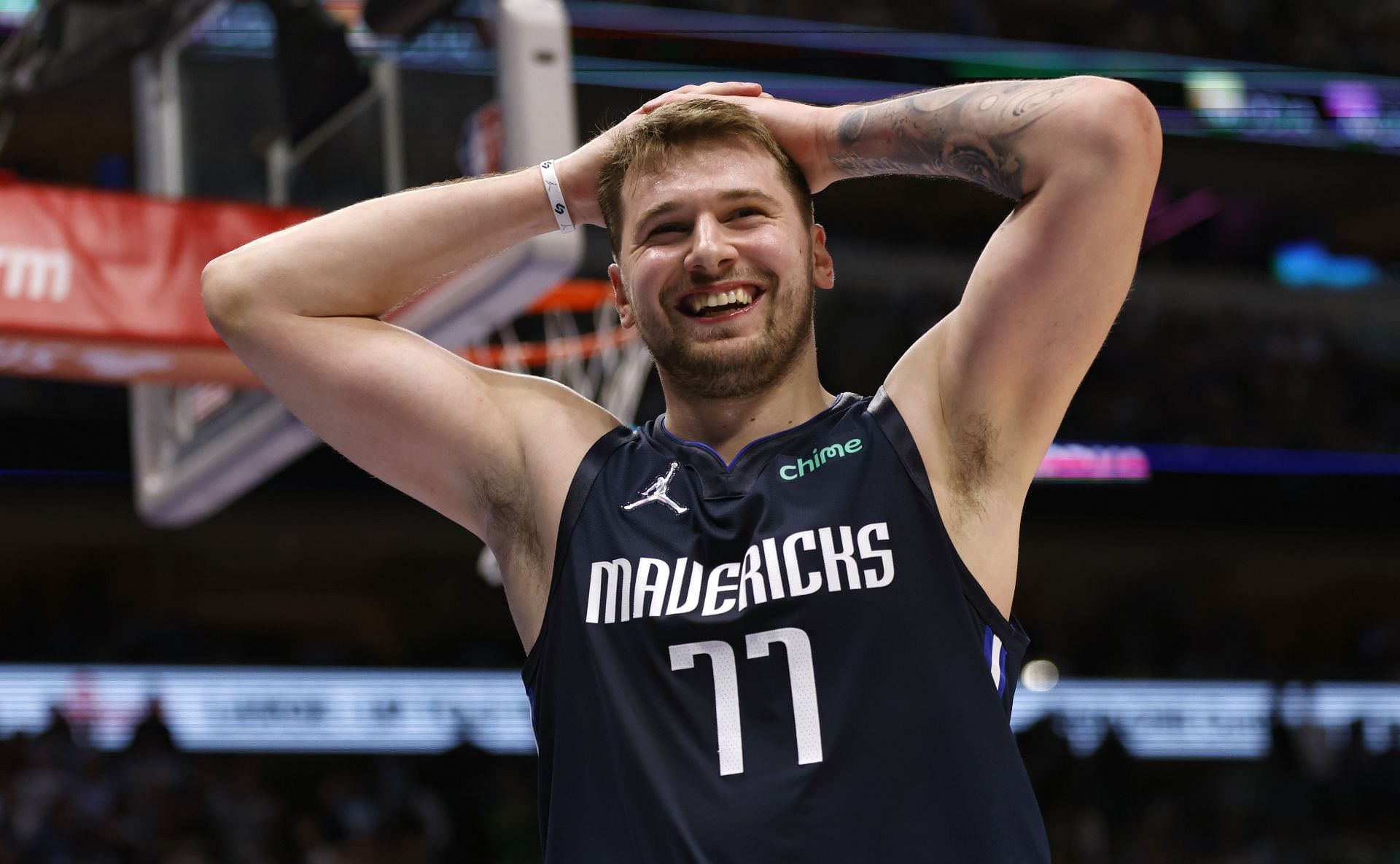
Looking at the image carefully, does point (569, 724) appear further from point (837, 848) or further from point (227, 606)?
point (227, 606)

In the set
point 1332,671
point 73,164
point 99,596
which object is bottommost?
point 1332,671

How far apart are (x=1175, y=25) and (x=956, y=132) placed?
52.5 feet

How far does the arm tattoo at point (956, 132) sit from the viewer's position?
2.45 m

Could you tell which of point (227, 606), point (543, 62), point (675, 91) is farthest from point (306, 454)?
point (675, 91)

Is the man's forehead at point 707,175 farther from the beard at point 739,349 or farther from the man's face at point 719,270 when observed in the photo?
the beard at point 739,349

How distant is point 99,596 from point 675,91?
1155 cm

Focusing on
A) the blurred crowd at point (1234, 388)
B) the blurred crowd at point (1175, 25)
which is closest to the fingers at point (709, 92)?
the blurred crowd at point (1234, 388)

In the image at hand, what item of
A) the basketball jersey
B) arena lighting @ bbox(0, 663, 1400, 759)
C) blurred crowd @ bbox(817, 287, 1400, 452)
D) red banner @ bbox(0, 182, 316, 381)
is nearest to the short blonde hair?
the basketball jersey

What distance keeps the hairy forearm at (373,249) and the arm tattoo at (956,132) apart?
0.58m

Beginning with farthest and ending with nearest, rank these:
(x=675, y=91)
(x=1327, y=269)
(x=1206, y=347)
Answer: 1. (x=1327, y=269)
2. (x=1206, y=347)
3. (x=675, y=91)

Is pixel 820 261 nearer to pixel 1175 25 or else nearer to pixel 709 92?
pixel 709 92

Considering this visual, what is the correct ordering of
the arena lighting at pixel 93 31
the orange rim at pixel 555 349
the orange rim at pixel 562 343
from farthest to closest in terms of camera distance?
the orange rim at pixel 555 349 → the orange rim at pixel 562 343 → the arena lighting at pixel 93 31

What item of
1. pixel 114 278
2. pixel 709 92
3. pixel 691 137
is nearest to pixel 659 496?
pixel 691 137

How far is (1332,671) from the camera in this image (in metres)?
14.8
